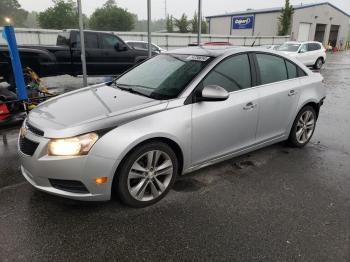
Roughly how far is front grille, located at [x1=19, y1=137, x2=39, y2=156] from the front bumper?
0.10ft

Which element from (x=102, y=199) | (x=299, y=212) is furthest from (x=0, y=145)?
(x=299, y=212)

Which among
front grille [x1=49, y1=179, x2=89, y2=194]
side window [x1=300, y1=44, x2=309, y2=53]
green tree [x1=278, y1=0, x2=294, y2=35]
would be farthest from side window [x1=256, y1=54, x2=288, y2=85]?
green tree [x1=278, y1=0, x2=294, y2=35]

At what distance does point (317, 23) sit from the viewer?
142 ft

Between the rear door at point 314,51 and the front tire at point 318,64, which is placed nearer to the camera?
the rear door at point 314,51

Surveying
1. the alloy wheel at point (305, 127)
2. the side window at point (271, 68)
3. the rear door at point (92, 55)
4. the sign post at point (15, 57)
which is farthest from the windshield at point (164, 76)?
the rear door at point (92, 55)

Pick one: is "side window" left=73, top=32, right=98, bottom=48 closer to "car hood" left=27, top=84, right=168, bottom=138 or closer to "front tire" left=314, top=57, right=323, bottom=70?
"car hood" left=27, top=84, right=168, bottom=138

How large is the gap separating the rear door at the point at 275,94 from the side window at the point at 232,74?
224 mm

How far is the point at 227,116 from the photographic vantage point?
3588 mm

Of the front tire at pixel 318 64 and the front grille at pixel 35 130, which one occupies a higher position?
the front grille at pixel 35 130

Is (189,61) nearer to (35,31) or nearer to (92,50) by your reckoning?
(92,50)

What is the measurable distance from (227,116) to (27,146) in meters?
2.14

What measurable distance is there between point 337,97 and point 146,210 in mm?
8341

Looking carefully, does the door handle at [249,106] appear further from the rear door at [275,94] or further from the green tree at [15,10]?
the green tree at [15,10]

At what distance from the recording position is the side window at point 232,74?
3578 mm
